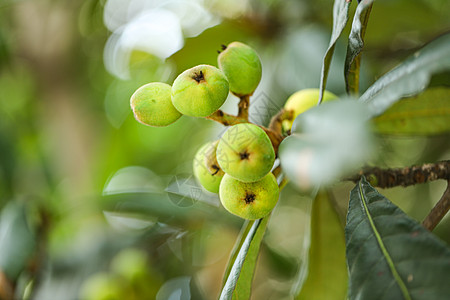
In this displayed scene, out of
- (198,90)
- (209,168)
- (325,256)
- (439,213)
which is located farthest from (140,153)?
(439,213)

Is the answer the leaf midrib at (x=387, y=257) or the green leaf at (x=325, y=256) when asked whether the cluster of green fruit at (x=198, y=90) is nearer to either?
the leaf midrib at (x=387, y=257)

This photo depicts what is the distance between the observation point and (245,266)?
81 cm

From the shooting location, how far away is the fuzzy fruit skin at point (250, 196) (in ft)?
2.39

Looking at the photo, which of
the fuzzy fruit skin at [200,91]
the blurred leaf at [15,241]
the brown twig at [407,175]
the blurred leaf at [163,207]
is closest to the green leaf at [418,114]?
the brown twig at [407,175]

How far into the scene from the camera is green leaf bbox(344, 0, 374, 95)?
2.15ft

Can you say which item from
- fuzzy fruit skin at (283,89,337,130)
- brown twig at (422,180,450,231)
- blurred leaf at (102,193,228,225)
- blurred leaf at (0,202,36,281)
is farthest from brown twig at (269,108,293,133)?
blurred leaf at (0,202,36,281)

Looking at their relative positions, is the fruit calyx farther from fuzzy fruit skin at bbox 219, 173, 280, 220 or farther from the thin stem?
the thin stem

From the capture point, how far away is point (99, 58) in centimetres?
260

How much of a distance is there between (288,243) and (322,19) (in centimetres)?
119

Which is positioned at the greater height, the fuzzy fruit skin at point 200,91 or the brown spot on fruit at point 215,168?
the fuzzy fruit skin at point 200,91

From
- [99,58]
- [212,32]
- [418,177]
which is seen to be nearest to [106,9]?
[99,58]

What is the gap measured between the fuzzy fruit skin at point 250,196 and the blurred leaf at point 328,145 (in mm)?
134

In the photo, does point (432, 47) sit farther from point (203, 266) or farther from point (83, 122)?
point (83, 122)

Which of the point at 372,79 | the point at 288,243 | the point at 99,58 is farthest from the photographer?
the point at 99,58
